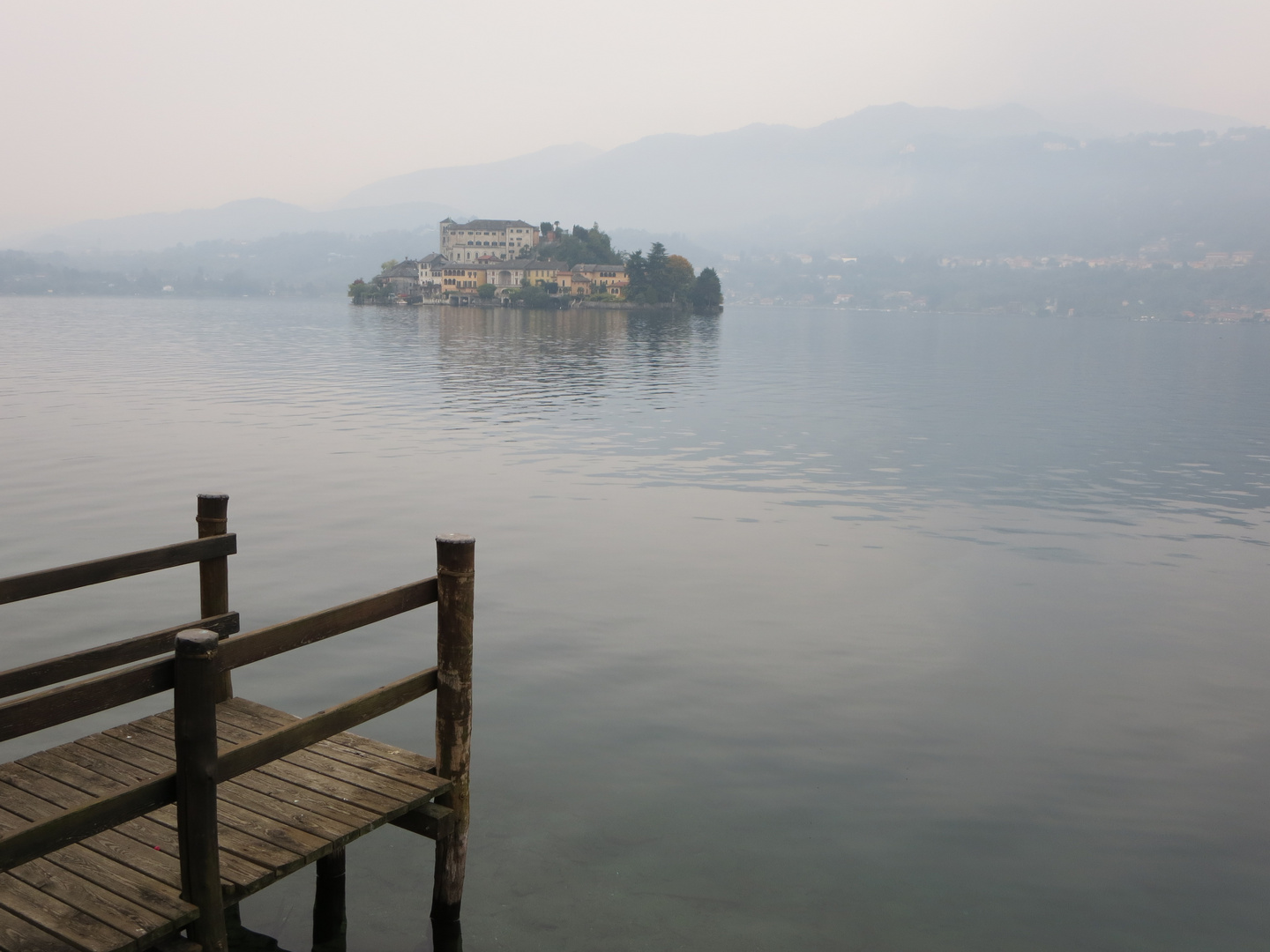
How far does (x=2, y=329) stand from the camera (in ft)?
302

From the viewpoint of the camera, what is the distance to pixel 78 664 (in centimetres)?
645

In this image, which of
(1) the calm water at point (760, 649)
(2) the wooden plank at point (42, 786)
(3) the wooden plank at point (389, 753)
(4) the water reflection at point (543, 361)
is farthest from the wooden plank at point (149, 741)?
(4) the water reflection at point (543, 361)

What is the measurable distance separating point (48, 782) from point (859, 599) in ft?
39.0

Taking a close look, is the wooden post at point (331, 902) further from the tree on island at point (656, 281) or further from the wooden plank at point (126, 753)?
the tree on island at point (656, 281)

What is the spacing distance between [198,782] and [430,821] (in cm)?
207

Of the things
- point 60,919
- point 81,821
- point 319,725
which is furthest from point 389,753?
point 81,821

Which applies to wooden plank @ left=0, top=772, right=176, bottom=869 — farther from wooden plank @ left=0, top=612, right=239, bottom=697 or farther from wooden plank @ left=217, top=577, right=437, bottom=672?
wooden plank @ left=0, top=612, right=239, bottom=697

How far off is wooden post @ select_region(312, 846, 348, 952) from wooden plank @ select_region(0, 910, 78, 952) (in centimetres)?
237

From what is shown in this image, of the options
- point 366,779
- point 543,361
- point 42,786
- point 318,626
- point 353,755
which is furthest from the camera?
point 543,361

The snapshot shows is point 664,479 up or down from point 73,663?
down

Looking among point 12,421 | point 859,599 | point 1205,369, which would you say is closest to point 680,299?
point 1205,369

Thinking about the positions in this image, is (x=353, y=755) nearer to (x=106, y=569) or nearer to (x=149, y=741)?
(x=149, y=741)

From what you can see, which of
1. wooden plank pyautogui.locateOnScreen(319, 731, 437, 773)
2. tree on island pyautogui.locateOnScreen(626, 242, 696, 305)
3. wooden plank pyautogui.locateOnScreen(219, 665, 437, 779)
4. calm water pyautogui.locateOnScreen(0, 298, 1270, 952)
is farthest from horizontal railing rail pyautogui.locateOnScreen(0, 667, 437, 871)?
tree on island pyautogui.locateOnScreen(626, 242, 696, 305)

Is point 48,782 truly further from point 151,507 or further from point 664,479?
point 664,479
